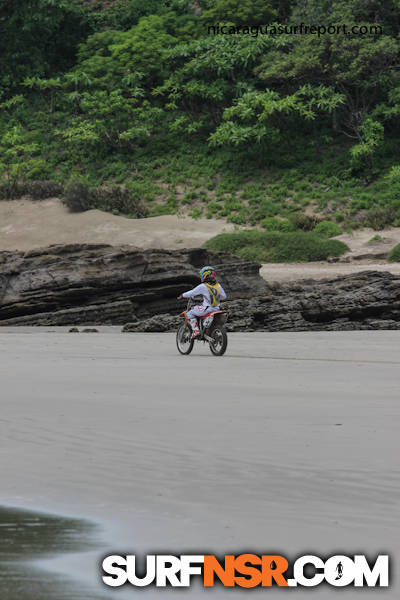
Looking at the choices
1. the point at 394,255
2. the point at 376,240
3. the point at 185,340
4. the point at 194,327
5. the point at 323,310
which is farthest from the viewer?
the point at 376,240

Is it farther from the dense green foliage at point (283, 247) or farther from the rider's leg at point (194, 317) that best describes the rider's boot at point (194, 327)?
the dense green foliage at point (283, 247)

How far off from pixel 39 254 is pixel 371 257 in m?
16.1

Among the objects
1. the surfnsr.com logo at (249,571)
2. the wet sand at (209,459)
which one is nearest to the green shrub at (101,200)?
the wet sand at (209,459)

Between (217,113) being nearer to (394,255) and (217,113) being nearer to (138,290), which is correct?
(394,255)

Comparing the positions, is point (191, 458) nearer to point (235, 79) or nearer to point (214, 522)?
point (214, 522)

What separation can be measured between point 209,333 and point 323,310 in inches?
235

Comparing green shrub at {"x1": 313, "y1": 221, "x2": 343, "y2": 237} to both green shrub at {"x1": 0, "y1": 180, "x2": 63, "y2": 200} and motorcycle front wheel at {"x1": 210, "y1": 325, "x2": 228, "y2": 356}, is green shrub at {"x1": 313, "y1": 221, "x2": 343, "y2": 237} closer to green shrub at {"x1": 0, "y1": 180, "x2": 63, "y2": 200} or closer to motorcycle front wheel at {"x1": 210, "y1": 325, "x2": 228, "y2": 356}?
green shrub at {"x1": 0, "y1": 180, "x2": 63, "y2": 200}

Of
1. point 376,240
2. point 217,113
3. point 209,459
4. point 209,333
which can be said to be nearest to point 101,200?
point 217,113

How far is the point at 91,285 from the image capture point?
75.9ft

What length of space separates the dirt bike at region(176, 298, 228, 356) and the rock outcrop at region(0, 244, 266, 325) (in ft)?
26.8

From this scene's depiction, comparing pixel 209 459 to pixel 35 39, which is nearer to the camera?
pixel 209 459

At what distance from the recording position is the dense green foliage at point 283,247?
35594 millimetres

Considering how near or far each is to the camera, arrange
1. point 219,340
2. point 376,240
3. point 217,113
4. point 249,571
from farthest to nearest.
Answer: point 217,113, point 376,240, point 219,340, point 249,571

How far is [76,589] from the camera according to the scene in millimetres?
3107
